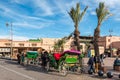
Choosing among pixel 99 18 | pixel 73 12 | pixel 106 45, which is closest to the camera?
pixel 99 18

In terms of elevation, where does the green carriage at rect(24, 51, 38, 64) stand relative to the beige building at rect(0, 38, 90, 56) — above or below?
below

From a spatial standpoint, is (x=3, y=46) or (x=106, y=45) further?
(x=106, y=45)

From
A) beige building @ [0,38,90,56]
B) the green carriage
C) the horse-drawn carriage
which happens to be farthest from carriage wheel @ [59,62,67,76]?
beige building @ [0,38,90,56]

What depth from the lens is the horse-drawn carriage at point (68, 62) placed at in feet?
74.0

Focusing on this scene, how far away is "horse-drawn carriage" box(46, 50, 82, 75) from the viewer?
22.5 m

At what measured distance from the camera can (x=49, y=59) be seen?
25016 millimetres

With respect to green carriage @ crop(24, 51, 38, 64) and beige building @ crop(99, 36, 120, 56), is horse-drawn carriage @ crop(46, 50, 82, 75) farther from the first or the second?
beige building @ crop(99, 36, 120, 56)

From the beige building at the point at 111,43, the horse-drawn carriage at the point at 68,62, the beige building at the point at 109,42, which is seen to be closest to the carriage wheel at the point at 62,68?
the horse-drawn carriage at the point at 68,62

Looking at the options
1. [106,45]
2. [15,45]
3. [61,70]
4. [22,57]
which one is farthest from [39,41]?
[61,70]

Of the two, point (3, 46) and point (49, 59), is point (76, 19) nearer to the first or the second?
point (49, 59)

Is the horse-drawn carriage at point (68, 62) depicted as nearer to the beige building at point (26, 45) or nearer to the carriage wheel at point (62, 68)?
the carriage wheel at point (62, 68)

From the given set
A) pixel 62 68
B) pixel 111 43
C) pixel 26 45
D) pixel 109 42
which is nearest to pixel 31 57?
pixel 62 68

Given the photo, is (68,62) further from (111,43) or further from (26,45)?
(111,43)

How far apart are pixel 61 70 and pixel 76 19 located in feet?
43.2
